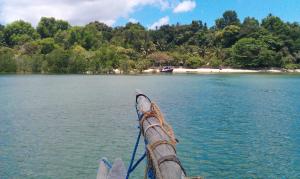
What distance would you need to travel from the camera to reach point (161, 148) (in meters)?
7.20

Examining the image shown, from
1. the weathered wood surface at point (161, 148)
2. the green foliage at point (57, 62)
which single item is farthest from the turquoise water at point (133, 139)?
the green foliage at point (57, 62)

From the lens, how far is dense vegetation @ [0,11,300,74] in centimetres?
14838

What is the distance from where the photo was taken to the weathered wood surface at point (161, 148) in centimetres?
626

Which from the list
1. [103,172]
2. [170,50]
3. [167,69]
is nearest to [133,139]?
[103,172]

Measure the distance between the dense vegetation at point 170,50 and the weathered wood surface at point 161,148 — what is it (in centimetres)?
13978

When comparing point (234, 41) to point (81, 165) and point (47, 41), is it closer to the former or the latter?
point (47, 41)

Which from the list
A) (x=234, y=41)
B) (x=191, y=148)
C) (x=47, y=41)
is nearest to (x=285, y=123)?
(x=191, y=148)

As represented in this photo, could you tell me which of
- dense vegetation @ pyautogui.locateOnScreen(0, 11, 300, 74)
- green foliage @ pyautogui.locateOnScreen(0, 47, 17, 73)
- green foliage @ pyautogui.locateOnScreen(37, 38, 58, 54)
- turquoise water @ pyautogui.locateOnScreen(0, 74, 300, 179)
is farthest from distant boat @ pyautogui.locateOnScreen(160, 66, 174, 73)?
turquoise water @ pyautogui.locateOnScreen(0, 74, 300, 179)

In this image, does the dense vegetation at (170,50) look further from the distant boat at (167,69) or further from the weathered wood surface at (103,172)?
the weathered wood surface at (103,172)

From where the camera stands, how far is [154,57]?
15762cm

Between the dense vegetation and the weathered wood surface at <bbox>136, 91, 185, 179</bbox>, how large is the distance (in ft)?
459

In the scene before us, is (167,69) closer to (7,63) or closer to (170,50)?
A: (170,50)

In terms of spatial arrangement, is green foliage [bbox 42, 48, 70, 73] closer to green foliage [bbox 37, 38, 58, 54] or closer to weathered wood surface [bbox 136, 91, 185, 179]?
green foliage [bbox 37, 38, 58, 54]

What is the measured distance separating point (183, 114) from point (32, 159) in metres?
19.5
